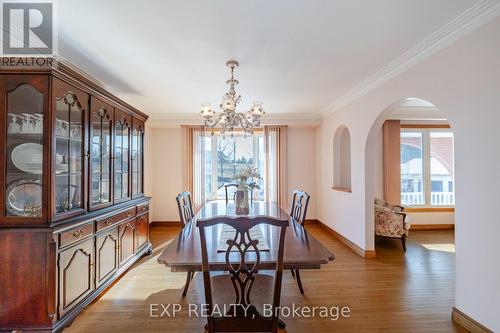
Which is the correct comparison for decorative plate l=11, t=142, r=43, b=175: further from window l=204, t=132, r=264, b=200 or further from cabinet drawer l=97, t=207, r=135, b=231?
window l=204, t=132, r=264, b=200

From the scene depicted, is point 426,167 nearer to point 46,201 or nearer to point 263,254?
point 263,254

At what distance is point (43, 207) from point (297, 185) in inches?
181

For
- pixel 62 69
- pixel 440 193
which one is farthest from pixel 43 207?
pixel 440 193

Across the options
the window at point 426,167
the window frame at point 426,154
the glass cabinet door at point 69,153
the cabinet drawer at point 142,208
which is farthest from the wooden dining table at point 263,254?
the window frame at point 426,154

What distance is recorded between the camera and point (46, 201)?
1.89m

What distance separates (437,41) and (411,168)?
377 cm

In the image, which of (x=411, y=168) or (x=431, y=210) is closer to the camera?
(x=431, y=210)

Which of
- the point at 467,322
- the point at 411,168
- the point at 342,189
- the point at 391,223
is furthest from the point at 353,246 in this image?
the point at 411,168

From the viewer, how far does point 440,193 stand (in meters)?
5.24

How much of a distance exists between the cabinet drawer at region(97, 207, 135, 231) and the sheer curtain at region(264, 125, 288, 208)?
3000 millimetres

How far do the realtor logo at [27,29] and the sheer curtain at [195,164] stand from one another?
120 inches

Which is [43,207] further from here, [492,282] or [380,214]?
[380,214]

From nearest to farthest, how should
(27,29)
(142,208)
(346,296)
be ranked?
1. (27,29)
2. (346,296)
3. (142,208)

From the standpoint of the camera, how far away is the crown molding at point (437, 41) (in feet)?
5.81
